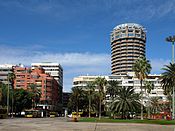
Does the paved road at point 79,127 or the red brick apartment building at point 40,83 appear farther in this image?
the red brick apartment building at point 40,83

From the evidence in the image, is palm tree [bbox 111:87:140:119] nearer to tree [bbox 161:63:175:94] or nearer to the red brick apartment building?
tree [bbox 161:63:175:94]

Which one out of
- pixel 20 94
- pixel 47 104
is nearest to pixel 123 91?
pixel 20 94

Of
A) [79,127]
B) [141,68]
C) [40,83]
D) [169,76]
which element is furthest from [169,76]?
[40,83]

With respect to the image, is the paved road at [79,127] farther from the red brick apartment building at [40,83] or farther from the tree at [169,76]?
the red brick apartment building at [40,83]

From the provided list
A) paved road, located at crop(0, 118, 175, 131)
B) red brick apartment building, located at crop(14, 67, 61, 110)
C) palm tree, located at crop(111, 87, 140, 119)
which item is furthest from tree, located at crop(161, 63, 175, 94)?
red brick apartment building, located at crop(14, 67, 61, 110)

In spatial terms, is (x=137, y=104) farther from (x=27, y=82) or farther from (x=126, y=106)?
(x=27, y=82)

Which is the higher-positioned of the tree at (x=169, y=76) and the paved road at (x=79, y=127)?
the tree at (x=169, y=76)

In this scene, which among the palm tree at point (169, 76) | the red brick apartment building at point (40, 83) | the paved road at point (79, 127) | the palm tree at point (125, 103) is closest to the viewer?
the paved road at point (79, 127)

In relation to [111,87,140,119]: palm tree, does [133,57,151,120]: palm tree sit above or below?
above

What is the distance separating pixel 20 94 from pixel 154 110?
71.1 metres

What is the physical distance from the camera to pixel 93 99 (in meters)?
149

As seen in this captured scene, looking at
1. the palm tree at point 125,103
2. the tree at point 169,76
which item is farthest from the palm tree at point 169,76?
the palm tree at point 125,103

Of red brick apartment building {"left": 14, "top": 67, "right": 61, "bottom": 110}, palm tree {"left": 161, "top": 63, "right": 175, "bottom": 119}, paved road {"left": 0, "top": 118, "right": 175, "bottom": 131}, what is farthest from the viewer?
red brick apartment building {"left": 14, "top": 67, "right": 61, "bottom": 110}

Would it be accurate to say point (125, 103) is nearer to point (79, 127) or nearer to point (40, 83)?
point (79, 127)
